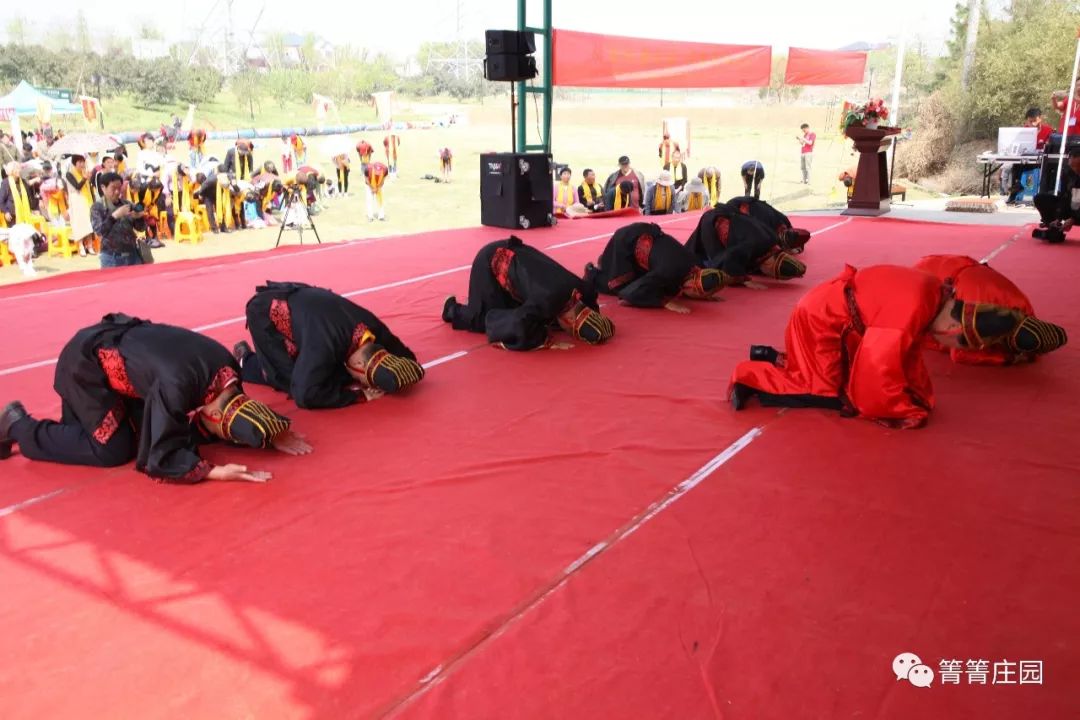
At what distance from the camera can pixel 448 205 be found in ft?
44.0

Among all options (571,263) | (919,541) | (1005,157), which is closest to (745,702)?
→ (919,541)

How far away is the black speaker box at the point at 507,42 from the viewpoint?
23.4ft

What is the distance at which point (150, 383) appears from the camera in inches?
91.6

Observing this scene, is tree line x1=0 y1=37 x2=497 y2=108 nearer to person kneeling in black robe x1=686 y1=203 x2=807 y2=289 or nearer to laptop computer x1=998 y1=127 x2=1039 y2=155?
laptop computer x1=998 y1=127 x2=1039 y2=155

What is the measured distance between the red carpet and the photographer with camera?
9.99ft

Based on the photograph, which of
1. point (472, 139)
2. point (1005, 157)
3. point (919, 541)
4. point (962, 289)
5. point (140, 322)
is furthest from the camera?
point (472, 139)

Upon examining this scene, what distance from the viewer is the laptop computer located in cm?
916

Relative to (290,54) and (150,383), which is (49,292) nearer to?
(150,383)

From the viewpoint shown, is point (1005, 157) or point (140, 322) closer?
point (140, 322)

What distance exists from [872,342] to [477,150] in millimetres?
16224

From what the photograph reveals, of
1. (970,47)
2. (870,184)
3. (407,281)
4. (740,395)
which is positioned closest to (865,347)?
(740,395)

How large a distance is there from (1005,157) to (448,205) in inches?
313

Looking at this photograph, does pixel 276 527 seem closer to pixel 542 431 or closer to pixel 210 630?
pixel 210 630

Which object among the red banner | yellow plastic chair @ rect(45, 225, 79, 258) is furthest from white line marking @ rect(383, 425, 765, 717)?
the red banner
